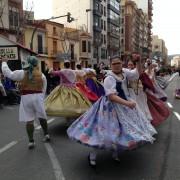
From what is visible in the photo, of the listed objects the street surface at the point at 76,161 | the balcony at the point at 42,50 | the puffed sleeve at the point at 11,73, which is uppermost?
the balcony at the point at 42,50

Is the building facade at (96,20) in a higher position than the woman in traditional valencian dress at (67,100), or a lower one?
higher

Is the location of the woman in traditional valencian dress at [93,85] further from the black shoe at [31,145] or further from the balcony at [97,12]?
the balcony at [97,12]

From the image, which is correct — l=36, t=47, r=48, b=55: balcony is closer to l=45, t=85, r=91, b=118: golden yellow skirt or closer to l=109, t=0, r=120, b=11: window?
l=109, t=0, r=120, b=11: window

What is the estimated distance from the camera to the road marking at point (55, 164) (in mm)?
6357

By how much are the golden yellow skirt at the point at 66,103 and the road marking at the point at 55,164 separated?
5.15 feet

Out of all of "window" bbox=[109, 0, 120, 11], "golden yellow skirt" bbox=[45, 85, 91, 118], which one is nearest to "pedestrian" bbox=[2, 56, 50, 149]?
"golden yellow skirt" bbox=[45, 85, 91, 118]

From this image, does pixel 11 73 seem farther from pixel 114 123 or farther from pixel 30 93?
pixel 114 123

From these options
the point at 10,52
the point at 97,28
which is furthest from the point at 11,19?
the point at 97,28

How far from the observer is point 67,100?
10383mm

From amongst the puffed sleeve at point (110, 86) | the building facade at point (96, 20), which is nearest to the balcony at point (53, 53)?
the building facade at point (96, 20)

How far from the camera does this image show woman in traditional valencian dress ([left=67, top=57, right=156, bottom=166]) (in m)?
6.36

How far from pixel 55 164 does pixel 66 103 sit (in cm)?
335

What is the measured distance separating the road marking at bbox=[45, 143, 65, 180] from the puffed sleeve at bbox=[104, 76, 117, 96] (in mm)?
1356

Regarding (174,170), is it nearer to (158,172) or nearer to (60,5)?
(158,172)
